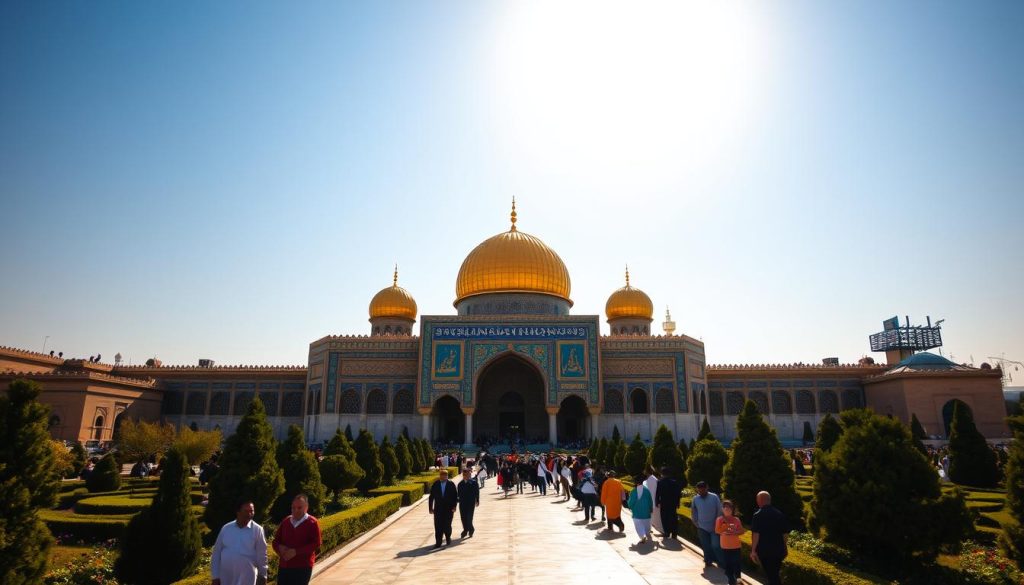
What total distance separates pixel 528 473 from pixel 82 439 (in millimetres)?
22635

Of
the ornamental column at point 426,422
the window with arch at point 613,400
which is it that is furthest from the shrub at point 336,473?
the window with arch at point 613,400

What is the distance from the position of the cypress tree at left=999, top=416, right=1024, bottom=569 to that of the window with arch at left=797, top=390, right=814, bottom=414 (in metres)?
32.8

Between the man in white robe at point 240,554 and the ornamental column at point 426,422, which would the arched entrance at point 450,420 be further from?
the man in white robe at point 240,554

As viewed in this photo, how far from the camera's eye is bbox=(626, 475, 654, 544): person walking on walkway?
854cm

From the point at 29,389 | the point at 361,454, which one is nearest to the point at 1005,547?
the point at 29,389

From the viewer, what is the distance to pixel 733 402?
116ft

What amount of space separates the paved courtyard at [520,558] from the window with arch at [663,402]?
70.8ft

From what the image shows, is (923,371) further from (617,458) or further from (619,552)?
(619,552)

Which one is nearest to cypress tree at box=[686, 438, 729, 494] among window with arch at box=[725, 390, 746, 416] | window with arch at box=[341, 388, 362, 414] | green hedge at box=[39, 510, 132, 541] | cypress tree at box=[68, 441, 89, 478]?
green hedge at box=[39, 510, 132, 541]

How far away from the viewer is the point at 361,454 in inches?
571

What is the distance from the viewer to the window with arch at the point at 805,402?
35500 millimetres

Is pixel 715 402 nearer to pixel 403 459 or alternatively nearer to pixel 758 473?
pixel 403 459

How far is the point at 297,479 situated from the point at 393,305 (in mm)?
28618

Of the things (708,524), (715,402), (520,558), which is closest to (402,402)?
(715,402)
